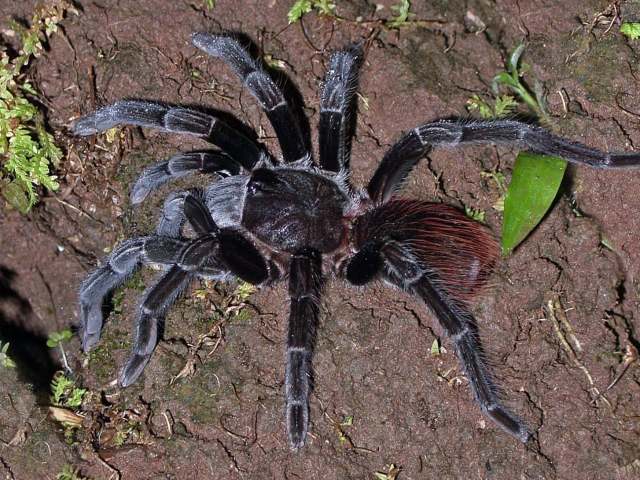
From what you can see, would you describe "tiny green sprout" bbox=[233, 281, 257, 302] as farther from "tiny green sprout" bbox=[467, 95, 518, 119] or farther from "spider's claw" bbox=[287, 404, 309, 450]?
"tiny green sprout" bbox=[467, 95, 518, 119]

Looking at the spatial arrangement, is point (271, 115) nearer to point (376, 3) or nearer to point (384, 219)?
point (384, 219)

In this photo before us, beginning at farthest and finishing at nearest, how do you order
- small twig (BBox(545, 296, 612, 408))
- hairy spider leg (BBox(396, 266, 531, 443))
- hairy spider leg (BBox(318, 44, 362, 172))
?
hairy spider leg (BBox(318, 44, 362, 172))
small twig (BBox(545, 296, 612, 408))
hairy spider leg (BBox(396, 266, 531, 443))

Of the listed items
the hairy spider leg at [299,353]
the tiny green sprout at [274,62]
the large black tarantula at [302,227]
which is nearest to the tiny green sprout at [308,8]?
the tiny green sprout at [274,62]

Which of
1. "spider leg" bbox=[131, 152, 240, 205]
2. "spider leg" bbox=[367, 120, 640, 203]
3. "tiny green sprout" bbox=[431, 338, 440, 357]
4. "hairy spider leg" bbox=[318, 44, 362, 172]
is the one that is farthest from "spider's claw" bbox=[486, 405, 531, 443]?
"spider leg" bbox=[131, 152, 240, 205]

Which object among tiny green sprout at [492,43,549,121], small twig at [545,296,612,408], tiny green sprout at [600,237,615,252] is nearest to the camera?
small twig at [545,296,612,408]

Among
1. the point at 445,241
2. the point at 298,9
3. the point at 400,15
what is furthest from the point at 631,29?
the point at 298,9

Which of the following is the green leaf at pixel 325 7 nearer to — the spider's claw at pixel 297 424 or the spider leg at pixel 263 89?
the spider leg at pixel 263 89

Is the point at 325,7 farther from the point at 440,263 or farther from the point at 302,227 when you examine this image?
the point at 440,263
